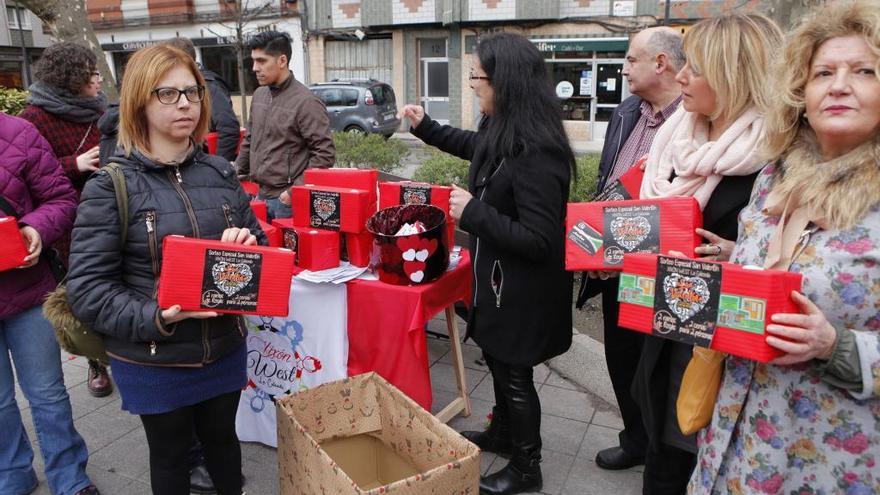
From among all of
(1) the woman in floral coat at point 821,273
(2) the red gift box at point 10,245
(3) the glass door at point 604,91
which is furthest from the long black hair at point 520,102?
(3) the glass door at point 604,91

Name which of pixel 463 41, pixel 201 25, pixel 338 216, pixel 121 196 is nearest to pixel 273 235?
pixel 338 216

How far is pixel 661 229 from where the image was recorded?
1.79 metres

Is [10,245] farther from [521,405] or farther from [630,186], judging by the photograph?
[630,186]

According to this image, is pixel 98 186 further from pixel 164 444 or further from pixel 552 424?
pixel 552 424

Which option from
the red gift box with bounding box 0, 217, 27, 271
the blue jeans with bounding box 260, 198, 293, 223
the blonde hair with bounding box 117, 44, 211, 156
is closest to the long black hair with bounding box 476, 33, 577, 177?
the blonde hair with bounding box 117, 44, 211, 156

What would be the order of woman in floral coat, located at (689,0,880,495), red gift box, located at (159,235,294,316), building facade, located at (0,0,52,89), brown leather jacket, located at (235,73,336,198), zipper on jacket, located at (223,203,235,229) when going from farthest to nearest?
building facade, located at (0,0,52,89) < brown leather jacket, located at (235,73,336,198) < zipper on jacket, located at (223,203,235,229) < red gift box, located at (159,235,294,316) < woman in floral coat, located at (689,0,880,495)

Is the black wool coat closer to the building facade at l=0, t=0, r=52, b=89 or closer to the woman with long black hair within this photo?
the woman with long black hair

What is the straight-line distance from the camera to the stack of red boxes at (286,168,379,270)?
2717 mm

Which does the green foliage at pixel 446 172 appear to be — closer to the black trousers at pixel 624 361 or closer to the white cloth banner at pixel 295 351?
the white cloth banner at pixel 295 351

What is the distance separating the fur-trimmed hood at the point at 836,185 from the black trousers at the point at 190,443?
1.80 m

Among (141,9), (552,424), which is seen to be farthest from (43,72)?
(141,9)

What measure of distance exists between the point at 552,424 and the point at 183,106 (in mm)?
2360

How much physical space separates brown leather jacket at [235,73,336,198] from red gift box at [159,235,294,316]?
2.05 meters

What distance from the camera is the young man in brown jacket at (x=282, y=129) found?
3.73 m
